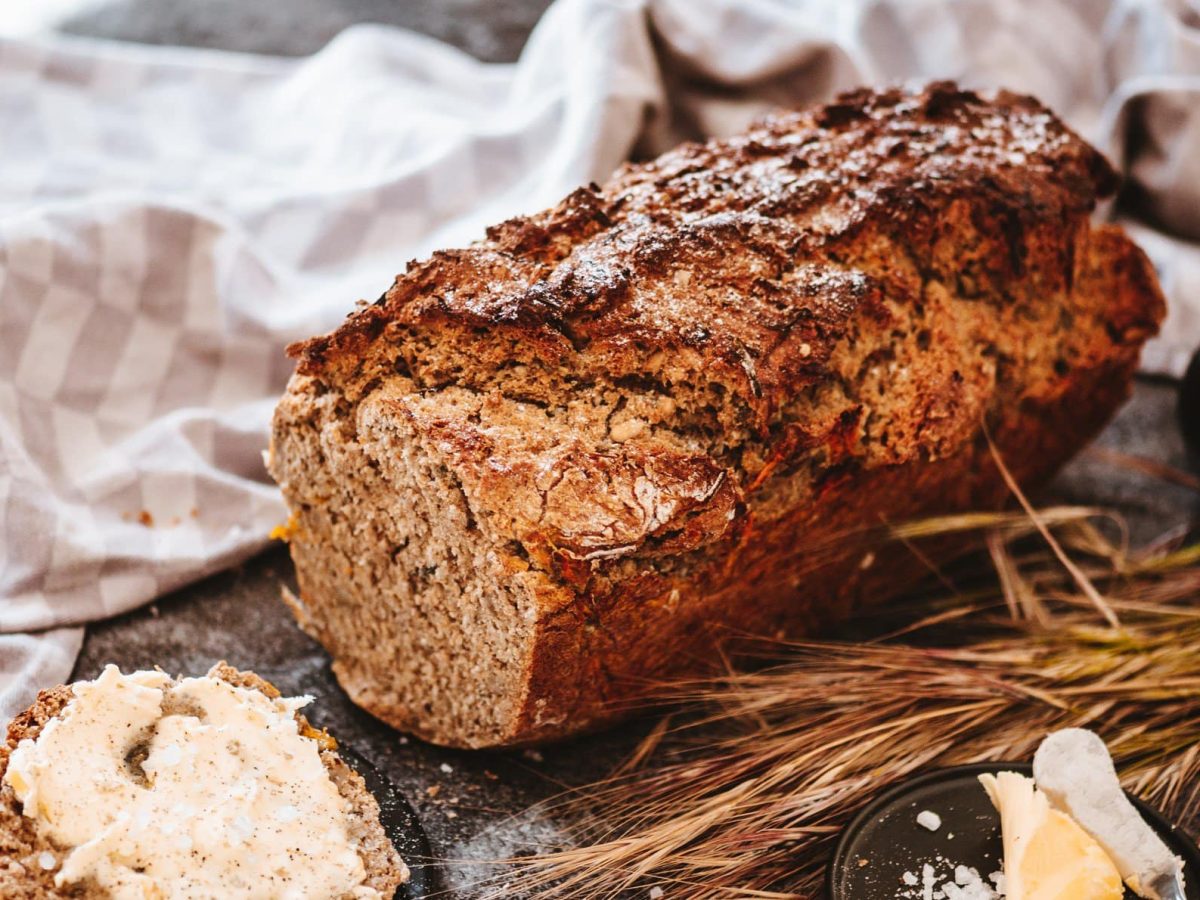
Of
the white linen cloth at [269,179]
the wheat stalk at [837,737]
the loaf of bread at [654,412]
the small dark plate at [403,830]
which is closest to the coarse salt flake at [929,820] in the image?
the wheat stalk at [837,737]

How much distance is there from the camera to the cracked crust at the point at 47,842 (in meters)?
1.58

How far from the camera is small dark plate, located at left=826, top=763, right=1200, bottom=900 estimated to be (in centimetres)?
179

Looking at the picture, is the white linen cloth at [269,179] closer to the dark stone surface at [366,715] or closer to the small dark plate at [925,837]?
the dark stone surface at [366,715]

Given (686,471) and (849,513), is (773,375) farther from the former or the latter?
(849,513)

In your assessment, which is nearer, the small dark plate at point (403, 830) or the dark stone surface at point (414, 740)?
the small dark plate at point (403, 830)

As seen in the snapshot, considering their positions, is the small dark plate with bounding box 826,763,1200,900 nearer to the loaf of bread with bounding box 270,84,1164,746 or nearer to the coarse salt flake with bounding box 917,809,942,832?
the coarse salt flake with bounding box 917,809,942,832

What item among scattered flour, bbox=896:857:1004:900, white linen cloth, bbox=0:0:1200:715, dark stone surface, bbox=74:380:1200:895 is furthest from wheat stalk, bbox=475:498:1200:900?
white linen cloth, bbox=0:0:1200:715

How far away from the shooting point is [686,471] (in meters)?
1.93

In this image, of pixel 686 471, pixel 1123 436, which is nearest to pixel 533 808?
pixel 686 471

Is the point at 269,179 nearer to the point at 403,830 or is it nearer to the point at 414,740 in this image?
the point at 414,740

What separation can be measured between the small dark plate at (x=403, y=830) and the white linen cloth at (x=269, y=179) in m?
0.70

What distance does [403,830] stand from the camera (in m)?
1.97

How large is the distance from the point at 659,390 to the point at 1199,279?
2207 mm

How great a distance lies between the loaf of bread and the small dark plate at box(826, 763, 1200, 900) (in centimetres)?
47
